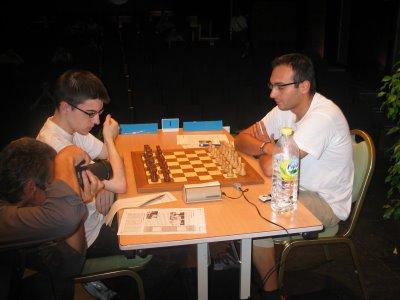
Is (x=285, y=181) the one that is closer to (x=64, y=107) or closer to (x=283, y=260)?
(x=283, y=260)

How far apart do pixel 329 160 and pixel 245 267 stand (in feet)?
2.43

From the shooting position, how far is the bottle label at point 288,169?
1.61 metres

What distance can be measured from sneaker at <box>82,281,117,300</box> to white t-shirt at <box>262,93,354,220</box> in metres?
1.26

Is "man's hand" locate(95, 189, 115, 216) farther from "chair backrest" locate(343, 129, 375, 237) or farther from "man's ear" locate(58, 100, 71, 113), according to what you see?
"chair backrest" locate(343, 129, 375, 237)

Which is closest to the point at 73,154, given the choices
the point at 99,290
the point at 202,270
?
the point at 202,270

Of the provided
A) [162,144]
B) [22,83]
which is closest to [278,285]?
[162,144]

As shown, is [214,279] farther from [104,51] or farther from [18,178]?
[104,51]

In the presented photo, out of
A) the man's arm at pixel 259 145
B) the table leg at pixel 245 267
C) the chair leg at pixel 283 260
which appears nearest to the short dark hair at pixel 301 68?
the man's arm at pixel 259 145

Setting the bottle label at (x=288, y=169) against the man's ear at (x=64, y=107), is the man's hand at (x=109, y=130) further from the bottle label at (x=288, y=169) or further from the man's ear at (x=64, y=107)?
the bottle label at (x=288, y=169)

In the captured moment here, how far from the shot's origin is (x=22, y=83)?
519 cm

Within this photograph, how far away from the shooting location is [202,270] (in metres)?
1.61

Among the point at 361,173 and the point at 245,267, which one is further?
the point at 361,173

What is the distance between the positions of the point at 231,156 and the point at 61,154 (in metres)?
0.93

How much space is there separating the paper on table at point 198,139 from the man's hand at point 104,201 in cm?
75
